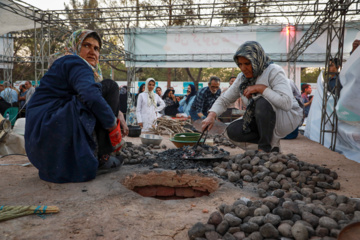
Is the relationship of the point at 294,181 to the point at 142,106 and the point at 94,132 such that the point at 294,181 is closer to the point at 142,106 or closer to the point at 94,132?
the point at 94,132

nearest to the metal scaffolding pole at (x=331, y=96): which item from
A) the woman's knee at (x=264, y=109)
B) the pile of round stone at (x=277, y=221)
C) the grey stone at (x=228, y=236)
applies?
the woman's knee at (x=264, y=109)

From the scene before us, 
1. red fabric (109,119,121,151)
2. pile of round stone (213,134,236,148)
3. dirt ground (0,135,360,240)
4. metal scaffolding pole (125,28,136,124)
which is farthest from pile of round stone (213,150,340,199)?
metal scaffolding pole (125,28,136,124)

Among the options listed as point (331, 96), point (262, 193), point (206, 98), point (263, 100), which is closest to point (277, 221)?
point (262, 193)

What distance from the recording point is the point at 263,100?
10.4 ft

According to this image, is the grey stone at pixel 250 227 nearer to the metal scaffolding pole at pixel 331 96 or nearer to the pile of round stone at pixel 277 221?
the pile of round stone at pixel 277 221

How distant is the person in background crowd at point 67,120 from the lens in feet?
7.22

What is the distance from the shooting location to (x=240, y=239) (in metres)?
1.37

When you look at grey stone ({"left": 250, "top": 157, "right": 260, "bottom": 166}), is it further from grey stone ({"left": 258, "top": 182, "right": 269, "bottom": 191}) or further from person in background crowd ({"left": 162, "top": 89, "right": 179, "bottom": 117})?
person in background crowd ({"left": 162, "top": 89, "right": 179, "bottom": 117})

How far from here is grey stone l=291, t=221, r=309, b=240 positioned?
133 cm

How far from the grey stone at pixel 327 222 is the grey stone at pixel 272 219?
218mm

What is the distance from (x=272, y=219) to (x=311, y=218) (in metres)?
0.22

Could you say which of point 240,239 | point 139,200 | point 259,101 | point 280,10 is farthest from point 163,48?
point 240,239

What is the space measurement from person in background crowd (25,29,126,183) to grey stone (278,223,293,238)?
5.11ft

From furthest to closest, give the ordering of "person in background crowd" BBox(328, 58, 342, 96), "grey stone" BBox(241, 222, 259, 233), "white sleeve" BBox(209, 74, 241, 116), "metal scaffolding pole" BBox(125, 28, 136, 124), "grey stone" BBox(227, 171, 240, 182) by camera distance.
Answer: "metal scaffolding pole" BBox(125, 28, 136, 124)
"person in background crowd" BBox(328, 58, 342, 96)
"white sleeve" BBox(209, 74, 241, 116)
"grey stone" BBox(227, 171, 240, 182)
"grey stone" BBox(241, 222, 259, 233)
